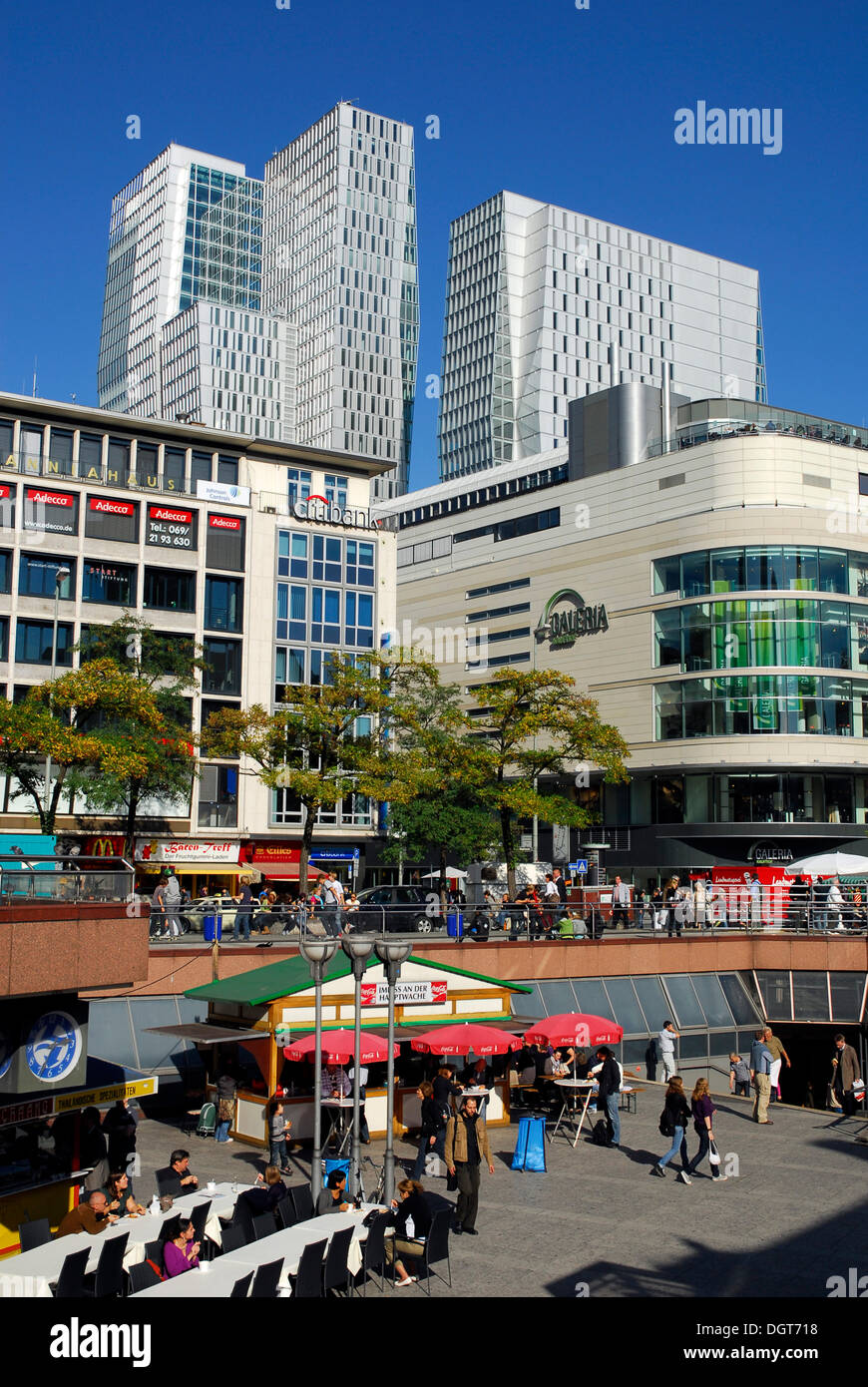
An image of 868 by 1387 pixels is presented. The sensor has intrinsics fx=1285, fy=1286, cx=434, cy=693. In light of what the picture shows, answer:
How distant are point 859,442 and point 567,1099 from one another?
53013 millimetres

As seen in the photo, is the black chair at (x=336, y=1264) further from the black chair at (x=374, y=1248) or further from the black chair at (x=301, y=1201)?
the black chair at (x=301, y=1201)

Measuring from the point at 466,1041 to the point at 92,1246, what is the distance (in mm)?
9787

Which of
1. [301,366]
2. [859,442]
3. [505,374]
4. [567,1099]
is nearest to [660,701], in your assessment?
[859,442]

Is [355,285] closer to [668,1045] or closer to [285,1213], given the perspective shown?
[668,1045]

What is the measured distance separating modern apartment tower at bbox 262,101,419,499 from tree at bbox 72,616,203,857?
116 metres

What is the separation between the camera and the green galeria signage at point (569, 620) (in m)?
74.7

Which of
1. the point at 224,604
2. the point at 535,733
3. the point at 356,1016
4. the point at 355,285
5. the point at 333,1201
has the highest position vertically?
the point at 355,285

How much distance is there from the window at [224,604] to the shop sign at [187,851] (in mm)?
10074

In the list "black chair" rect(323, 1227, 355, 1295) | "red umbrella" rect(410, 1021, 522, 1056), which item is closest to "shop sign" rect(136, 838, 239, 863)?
"red umbrella" rect(410, 1021, 522, 1056)

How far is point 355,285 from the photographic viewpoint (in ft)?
562

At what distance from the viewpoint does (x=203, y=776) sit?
58938 millimetres

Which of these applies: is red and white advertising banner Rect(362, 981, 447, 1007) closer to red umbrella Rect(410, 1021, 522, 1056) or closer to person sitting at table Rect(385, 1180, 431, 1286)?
red umbrella Rect(410, 1021, 522, 1056)

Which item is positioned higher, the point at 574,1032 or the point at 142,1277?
the point at 574,1032

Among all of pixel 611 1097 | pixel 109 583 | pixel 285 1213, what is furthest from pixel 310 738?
pixel 285 1213
